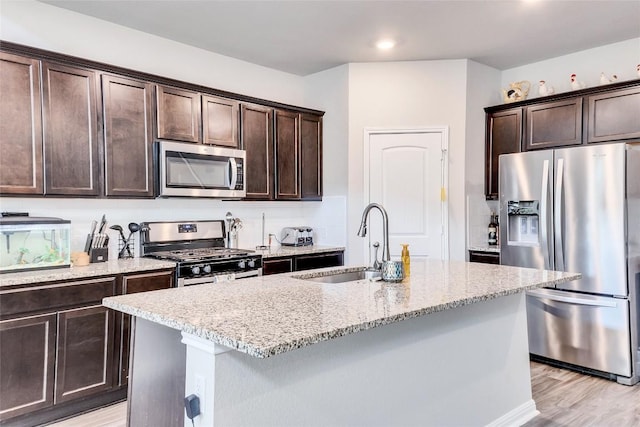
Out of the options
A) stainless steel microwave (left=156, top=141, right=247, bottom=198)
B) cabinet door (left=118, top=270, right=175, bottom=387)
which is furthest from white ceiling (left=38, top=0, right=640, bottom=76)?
cabinet door (left=118, top=270, right=175, bottom=387)

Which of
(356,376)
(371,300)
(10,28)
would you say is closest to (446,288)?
(371,300)

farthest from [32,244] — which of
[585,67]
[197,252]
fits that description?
[585,67]

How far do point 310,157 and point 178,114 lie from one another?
1.47 meters

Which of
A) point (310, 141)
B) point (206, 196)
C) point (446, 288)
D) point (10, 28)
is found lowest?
point (446, 288)

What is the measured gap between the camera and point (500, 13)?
324 cm

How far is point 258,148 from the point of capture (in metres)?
4.07

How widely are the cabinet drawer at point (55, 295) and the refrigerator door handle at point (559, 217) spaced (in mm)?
3258

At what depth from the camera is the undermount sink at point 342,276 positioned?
95.9 inches

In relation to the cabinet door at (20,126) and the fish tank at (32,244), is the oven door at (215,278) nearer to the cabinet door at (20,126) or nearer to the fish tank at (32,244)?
the fish tank at (32,244)

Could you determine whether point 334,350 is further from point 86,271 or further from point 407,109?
point 407,109

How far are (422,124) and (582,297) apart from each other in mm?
2043

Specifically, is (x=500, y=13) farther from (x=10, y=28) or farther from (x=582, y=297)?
(x=10, y=28)

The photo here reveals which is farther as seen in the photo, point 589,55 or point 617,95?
point 589,55

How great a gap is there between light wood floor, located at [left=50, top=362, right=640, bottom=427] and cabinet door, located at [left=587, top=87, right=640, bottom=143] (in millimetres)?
1917
